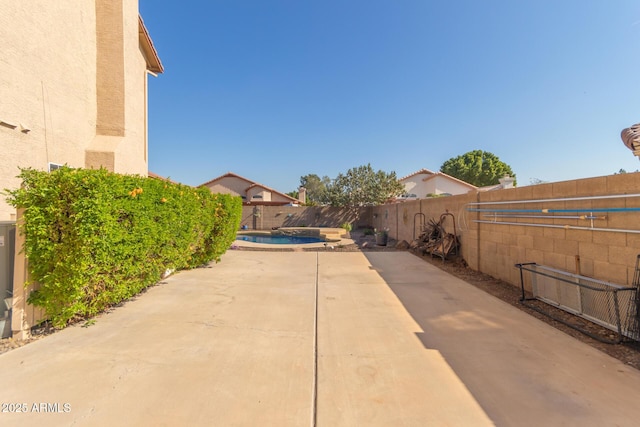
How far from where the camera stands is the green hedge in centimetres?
351

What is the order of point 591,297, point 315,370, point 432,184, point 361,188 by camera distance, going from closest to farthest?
point 315,370
point 591,297
point 361,188
point 432,184

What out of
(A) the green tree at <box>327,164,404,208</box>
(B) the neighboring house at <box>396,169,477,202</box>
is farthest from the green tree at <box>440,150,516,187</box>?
(A) the green tree at <box>327,164,404,208</box>

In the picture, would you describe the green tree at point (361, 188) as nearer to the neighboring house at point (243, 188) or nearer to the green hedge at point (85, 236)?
the neighboring house at point (243, 188)

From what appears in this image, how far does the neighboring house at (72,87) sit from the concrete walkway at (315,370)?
4.83 metres

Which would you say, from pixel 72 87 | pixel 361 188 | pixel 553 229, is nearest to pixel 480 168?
pixel 361 188

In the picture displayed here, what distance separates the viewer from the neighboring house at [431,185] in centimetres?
3500

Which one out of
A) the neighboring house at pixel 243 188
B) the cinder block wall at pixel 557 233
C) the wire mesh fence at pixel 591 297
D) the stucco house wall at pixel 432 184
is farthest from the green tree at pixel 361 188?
the wire mesh fence at pixel 591 297

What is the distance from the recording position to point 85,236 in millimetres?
3562

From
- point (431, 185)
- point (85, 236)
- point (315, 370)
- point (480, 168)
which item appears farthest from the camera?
point (480, 168)

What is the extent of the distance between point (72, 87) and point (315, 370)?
9.85 metres

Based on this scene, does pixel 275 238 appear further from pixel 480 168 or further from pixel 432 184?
pixel 480 168

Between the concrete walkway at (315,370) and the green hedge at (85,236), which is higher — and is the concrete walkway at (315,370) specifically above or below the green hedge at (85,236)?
below

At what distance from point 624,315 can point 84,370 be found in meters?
6.17

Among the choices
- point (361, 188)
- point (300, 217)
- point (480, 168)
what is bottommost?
point (300, 217)
